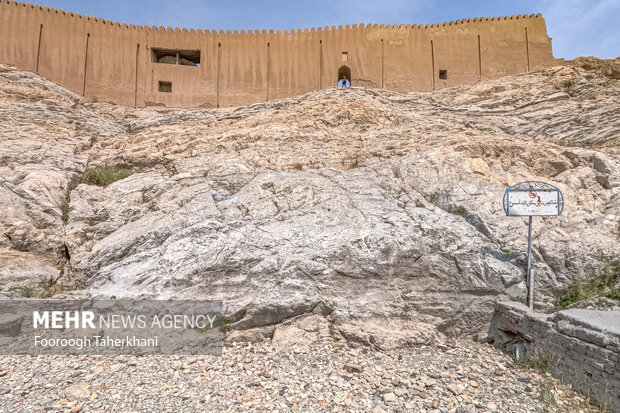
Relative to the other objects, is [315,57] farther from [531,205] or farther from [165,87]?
[531,205]

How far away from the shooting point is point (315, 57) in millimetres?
12961

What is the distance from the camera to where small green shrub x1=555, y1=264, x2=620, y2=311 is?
→ 420cm

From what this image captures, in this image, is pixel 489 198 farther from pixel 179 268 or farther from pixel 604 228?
pixel 179 268

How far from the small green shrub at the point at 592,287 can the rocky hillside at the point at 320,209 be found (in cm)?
14

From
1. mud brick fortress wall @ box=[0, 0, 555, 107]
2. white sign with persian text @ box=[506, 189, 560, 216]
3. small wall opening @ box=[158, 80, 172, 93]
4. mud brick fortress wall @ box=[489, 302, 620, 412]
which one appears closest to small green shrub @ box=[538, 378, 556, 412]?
mud brick fortress wall @ box=[489, 302, 620, 412]

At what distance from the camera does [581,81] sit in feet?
32.7

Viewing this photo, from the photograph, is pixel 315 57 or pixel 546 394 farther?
pixel 315 57

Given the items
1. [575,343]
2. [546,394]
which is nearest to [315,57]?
[575,343]

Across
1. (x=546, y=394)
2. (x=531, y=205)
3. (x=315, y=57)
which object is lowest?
(x=546, y=394)

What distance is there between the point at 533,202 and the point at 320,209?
334 cm

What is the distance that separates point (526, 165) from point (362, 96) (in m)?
5.47

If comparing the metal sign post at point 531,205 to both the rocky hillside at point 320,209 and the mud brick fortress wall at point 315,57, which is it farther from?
the mud brick fortress wall at point 315,57

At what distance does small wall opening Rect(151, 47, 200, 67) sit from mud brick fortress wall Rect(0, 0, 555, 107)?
4 cm

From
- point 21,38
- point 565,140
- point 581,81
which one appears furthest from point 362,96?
point 21,38
